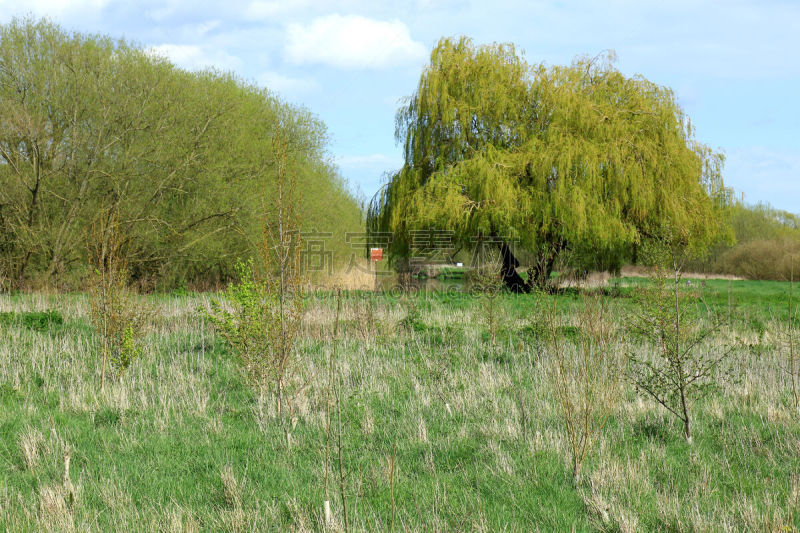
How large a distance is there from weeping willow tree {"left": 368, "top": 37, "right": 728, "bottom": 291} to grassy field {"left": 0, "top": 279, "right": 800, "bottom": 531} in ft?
34.0

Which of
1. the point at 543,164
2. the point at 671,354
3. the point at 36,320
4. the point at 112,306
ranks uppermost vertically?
the point at 543,164

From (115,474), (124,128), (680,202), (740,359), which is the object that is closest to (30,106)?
(124,128)

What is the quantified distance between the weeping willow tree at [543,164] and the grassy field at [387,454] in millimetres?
10367

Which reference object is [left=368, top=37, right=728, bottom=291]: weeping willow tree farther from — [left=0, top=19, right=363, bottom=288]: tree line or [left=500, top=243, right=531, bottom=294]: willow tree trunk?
[left=0, top=19, right=363, bottom=288]: tree line

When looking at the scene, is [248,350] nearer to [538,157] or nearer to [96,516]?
[96,516]

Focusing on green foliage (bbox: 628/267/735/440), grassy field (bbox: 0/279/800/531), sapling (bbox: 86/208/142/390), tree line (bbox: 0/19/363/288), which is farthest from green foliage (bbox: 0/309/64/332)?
green foliage (bbox: 628/267/735/440)

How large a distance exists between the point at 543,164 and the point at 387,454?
1521cm

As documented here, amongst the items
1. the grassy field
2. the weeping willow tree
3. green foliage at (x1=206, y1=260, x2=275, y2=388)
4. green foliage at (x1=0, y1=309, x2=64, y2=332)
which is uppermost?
the weeping willow tree

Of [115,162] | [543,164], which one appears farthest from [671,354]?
[115,162]

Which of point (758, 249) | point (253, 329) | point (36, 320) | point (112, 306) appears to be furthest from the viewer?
point (758, 249)

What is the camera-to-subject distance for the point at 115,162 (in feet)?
60.8

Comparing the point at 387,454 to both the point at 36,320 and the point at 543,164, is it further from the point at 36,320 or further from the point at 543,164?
the point at 543,164

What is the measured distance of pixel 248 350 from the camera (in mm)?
5996

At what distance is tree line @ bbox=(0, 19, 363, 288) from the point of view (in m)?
17.1
